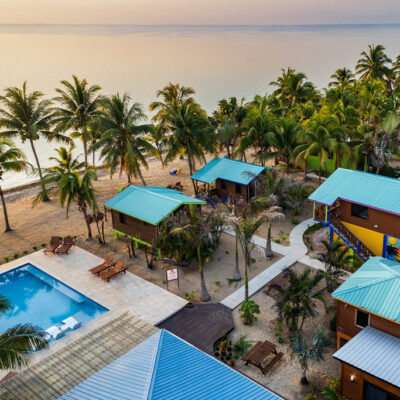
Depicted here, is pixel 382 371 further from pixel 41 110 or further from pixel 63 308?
pixel 41 110

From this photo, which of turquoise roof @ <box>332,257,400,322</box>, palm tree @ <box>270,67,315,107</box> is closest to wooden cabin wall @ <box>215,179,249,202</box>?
turquoise roof @ <box>332,257,400,322</box>

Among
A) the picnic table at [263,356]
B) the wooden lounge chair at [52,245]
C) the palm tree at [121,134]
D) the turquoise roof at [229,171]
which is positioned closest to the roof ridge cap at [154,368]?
the picnic table at [263,356]

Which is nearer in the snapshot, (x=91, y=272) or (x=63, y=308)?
(x=63, y=308)

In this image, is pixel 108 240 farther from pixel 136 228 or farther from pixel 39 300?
pixel 39 300

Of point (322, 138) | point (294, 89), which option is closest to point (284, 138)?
point (322, 138)

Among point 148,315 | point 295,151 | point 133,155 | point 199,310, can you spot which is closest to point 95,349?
point 148,315

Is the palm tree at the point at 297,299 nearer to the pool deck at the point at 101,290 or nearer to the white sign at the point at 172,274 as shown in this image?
the pool deck at the point at 101,290

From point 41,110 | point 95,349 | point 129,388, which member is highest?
point 41,110
